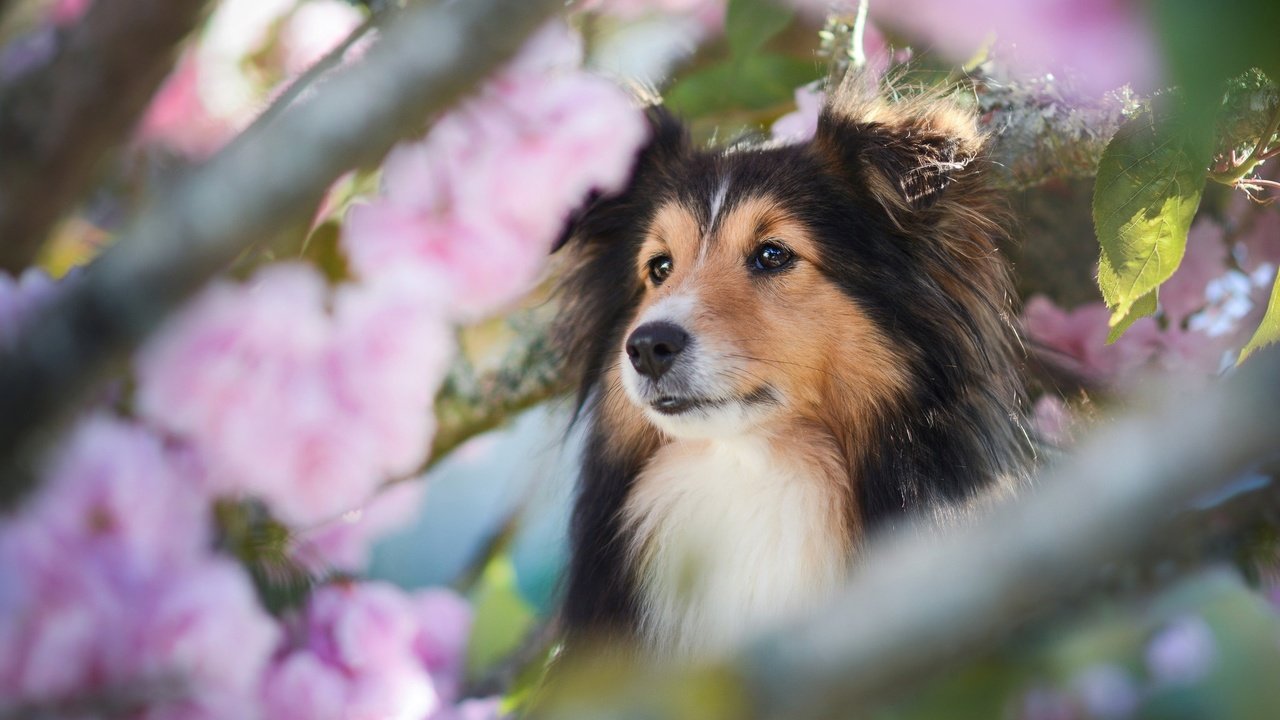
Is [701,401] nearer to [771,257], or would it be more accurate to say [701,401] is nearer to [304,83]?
[771,257]

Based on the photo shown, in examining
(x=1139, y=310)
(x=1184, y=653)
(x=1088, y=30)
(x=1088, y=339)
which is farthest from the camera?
(x=1088, y=339)

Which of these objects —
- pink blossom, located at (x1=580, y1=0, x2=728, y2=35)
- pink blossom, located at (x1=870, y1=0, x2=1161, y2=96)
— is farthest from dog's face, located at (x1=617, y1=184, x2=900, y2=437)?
pink blossom, located at (x1=870, y1=0, x2=1161, y2=96)

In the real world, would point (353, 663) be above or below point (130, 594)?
below

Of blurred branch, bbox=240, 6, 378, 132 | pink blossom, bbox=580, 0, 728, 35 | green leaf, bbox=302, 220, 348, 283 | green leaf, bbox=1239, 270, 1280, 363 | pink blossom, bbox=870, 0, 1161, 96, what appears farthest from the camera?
pink blossom, bbox=580, 0, 728, 35

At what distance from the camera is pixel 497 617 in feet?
8.42

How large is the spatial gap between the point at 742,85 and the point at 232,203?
5.82 feet

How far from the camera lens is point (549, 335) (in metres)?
2.59

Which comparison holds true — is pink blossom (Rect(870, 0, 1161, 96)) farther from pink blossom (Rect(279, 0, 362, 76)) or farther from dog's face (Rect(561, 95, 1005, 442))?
pink blossom (Rect(279, 0, 362, 76))

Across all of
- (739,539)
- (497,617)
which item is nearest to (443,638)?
(497,617)

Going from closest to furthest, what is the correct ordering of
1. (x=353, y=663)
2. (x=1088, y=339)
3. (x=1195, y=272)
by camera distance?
Result: (x=353, y=663) → (x=1195, y=272) → (x=1088, y=339)

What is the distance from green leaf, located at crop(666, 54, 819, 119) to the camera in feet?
6.91

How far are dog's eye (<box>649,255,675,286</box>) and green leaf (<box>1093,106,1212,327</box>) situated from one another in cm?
97

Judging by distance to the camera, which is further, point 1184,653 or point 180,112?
point 180,112

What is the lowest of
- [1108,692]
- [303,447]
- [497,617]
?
[497,617]
